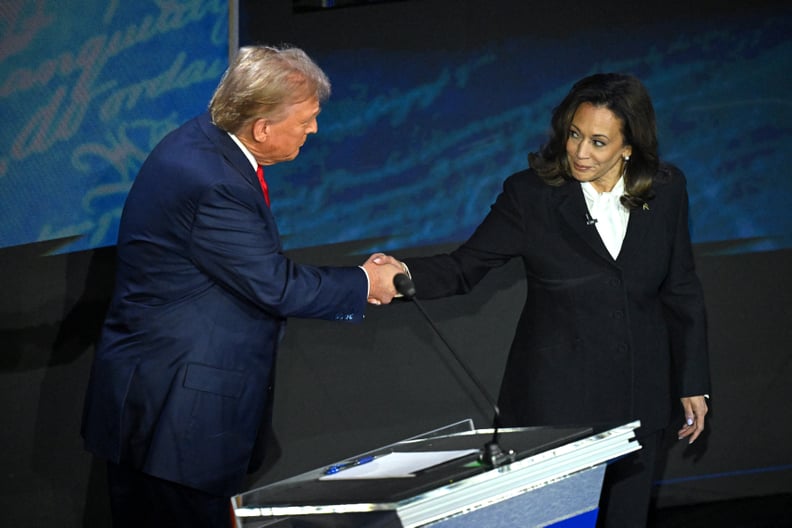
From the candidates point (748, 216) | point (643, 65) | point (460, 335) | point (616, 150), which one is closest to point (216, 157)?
point (616, 150)

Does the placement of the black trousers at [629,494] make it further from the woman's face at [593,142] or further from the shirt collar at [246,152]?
the shirt collar at [246,152]

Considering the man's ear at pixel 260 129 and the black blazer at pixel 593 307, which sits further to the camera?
the black blazer at pixel 593 307

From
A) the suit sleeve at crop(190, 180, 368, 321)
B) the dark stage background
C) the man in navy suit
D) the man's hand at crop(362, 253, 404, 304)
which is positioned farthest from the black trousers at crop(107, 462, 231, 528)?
the dark stage background

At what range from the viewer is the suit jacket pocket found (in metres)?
2.47

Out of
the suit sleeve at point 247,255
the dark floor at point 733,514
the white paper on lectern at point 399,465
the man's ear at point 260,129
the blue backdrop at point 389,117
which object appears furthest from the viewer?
the dark floor at point 733,514

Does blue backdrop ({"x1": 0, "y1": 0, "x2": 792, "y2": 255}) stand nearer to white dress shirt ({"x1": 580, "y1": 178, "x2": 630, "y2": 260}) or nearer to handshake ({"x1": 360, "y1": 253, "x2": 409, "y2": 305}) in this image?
handshake ({"x1": 360, "y1": 253, "x2": 409, "y2": 305})

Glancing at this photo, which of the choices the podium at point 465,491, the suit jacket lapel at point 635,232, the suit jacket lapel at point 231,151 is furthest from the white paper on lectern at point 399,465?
the suit jacket lapel at point 635,232

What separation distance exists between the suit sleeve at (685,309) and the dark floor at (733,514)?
1.07 meters

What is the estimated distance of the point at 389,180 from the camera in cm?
352

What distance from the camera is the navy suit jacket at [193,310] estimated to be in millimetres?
2451

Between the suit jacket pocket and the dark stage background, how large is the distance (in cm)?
85

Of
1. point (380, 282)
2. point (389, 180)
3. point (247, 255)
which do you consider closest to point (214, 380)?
point (247, 255)

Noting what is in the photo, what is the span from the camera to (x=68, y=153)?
310cm

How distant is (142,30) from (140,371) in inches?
43.3
